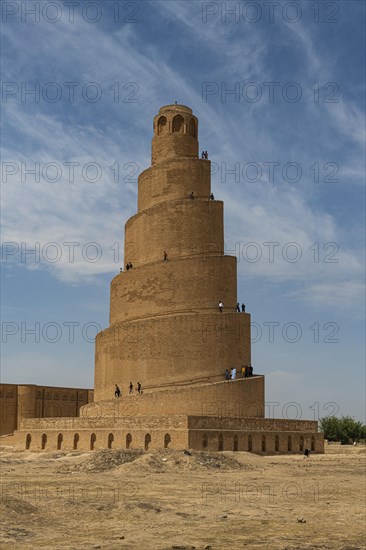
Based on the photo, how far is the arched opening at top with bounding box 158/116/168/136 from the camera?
36875 millimetres

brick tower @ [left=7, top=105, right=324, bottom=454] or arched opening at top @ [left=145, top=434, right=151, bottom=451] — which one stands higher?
brick tower @ [left=7, top=105, right=324, bottom=454]

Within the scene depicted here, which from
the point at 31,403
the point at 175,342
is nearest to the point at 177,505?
the point at 175,342

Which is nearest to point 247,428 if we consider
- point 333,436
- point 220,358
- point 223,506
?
point 220,358

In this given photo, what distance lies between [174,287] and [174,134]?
30.0 feet

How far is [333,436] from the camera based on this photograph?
55094 mm

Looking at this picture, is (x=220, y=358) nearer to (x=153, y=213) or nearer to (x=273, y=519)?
(x=153, y=213)

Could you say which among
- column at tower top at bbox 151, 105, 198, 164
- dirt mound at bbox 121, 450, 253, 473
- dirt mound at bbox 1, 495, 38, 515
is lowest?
dirt mound at bbox 121, 450, 253, 473

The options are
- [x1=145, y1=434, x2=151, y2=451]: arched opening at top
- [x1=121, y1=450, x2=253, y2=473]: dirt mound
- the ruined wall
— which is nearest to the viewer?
[x1=121, y1=450, x2=253, y2=473]: dirt mound

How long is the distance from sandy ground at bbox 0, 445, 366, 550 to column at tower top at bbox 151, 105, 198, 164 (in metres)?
19.0

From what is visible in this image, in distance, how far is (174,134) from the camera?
36.4 m

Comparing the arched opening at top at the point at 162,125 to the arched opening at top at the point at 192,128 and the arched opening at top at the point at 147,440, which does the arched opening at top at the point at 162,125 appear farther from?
the arched opening at top at the point at 147,440

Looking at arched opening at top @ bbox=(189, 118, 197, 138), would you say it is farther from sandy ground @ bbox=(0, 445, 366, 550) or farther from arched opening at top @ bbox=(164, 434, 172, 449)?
sandy ground @ bbox=(0, 445, 366, 550)

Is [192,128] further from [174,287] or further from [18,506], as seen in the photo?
[18,506]

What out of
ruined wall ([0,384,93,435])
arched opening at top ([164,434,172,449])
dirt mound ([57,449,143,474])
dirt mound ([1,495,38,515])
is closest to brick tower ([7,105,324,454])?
arched opening at top ([164,434,172,449])
